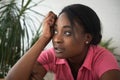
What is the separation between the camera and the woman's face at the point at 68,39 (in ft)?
3.83

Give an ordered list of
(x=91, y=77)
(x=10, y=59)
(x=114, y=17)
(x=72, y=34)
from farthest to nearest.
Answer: (x=114, y=17) < (x=10, y=59) < (x=91, y=77) < (x=72, y=34)

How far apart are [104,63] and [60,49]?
0.25 meters

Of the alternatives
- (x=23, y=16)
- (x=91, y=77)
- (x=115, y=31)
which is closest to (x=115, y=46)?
(x=115, y=31)

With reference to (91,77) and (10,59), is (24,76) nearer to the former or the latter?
(91,77)

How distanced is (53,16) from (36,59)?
0.88 feet

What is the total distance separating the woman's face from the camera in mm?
1167

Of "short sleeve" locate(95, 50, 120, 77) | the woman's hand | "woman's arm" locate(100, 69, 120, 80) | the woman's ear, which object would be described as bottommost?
"woman's arm" locate(100, 69, 120, 80)

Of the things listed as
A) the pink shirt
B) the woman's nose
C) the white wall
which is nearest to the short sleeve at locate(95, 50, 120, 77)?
the pink shirt

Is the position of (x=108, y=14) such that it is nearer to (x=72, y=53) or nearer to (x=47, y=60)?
(x=47, y=60)

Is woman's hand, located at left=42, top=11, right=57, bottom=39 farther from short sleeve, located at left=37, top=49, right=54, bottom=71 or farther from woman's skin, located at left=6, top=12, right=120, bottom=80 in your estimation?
short sleeve, located at left=37, top=49, right=54, bottom=71

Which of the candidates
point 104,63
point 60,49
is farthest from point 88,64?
point 60,49

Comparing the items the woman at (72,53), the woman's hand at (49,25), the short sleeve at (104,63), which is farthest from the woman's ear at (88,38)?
the woman's hand at (49,25)

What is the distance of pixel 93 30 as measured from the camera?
1.23m

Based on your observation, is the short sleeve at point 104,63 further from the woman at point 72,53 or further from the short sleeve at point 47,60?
the short sleeve at point 47,60
